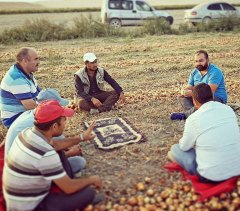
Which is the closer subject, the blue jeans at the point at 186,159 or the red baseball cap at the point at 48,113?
the red baseball cap at the point at 48,113

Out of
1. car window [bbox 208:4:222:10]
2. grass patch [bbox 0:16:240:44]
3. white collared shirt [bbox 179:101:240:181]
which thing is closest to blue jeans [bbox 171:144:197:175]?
white collared shirt [bbox 179:101:240:181]

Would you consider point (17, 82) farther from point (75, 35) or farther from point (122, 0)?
point (122, 0)

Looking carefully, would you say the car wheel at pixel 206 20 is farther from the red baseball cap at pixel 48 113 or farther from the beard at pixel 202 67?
the red baseball cap at pixel 48 113

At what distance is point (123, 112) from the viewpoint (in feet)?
20.4

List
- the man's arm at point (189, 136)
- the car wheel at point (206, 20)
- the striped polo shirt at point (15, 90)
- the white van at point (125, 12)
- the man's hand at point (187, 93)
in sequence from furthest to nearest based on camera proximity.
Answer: the white van at point (125, 12) → the car wheel at point (206, 20) → the man's hand at point (187, 93) → the striped polo shirt at point (15, 90) → the man's arm at point (189, 136)

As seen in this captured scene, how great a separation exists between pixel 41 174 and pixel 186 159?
1.56m

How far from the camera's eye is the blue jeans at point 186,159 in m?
3.93

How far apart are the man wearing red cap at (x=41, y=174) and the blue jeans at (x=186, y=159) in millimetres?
1084

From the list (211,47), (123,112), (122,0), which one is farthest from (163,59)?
(122,0)

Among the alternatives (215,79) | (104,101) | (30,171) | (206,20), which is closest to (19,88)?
(104,101)

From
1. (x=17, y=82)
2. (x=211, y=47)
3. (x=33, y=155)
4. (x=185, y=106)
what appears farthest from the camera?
(x=211, y=47)

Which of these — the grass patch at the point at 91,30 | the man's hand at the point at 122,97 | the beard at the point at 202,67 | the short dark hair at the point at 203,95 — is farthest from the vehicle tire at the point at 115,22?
the short dark hair at the point at 203,95

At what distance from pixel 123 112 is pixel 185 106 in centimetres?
98

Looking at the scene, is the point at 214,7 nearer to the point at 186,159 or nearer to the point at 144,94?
the point at 144,94
